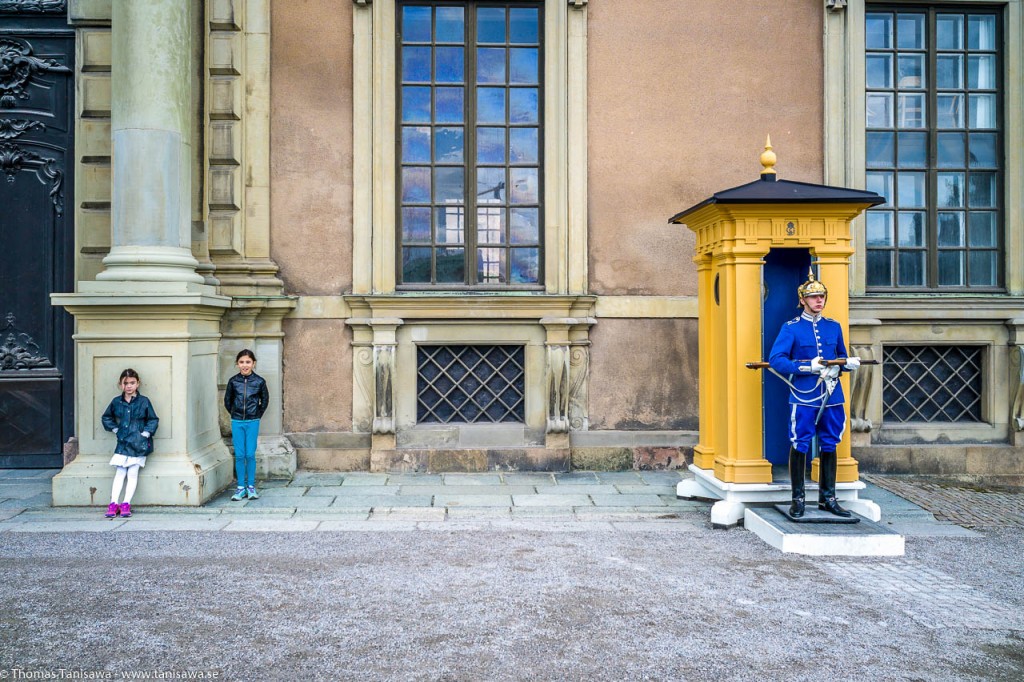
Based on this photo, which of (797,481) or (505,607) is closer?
(505,607)

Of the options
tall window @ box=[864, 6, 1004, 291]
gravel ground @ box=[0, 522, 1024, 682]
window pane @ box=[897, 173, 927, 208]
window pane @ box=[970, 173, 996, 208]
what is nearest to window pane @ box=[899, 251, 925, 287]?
tall window @ box=[864, 6, 1004, 291]

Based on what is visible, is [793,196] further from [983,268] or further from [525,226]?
[983,268]

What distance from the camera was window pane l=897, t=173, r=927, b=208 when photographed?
10.1 m

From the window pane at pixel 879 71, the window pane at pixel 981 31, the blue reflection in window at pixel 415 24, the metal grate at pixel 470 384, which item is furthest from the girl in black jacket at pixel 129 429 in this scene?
the window pane at pixel 981 31

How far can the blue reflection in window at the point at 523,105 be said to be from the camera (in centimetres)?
985

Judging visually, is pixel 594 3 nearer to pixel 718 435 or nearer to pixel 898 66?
pixel 898 66

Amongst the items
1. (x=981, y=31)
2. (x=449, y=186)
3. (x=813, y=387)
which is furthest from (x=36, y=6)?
(x=981, y=31)

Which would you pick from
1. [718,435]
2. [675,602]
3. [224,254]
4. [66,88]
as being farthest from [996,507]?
[66,88]

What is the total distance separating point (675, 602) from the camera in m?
5.18

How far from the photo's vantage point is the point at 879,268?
10023 mm

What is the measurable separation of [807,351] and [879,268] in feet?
13.0

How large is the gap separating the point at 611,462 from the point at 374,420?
273 centimetres

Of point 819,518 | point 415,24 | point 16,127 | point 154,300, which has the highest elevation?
point 415,24

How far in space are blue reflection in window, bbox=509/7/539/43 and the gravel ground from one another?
586cm
